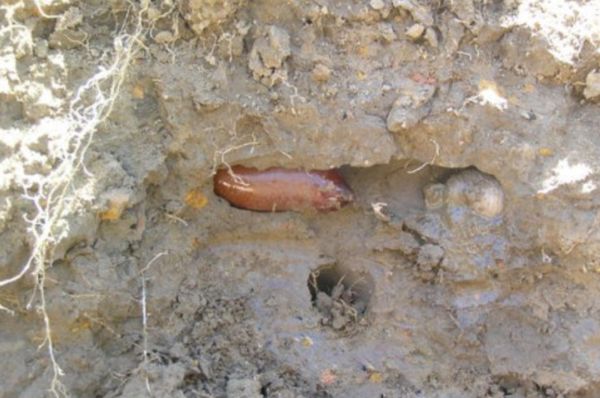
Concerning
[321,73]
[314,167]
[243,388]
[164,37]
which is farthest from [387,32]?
[243,388]

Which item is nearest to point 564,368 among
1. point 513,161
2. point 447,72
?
point 513,161

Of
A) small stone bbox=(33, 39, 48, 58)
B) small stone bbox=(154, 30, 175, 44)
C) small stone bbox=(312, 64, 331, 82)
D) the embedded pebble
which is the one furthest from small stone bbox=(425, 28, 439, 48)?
small stone bbox=(33, 39, 48, 58)

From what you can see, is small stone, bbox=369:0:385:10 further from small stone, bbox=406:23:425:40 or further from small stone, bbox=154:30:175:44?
small stone, bbox=154:30:175:44

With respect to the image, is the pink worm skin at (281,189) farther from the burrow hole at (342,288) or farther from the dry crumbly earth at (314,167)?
the burrow hole at (342,288)

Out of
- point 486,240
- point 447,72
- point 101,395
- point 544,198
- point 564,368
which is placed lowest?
point 101,395

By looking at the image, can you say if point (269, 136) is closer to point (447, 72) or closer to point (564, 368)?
point (447, 72)
